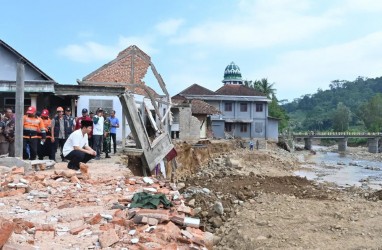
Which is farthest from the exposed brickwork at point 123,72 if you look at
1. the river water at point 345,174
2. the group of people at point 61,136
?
the river water at point 345,174

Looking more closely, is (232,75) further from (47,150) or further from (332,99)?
(332,99)

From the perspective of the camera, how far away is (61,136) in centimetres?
1093

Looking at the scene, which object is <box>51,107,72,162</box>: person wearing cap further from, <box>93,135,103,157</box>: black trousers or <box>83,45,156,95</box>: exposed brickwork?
<box>83,45,156,95</box>: exposed brickwork

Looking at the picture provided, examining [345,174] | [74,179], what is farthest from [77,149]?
[345,174]

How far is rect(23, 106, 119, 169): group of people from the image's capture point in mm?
8391

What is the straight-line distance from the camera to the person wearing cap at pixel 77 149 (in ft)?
27.3

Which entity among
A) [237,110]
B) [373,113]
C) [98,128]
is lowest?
[98,128]

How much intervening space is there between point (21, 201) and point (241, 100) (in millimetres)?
36254

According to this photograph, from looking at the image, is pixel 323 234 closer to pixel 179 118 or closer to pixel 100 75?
pixel 100 75

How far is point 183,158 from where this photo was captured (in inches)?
809

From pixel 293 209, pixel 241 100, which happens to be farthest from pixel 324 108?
pixel 293 209

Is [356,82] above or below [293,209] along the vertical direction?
above

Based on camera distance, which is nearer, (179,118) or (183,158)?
(183,158)

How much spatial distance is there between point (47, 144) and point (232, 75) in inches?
1557
